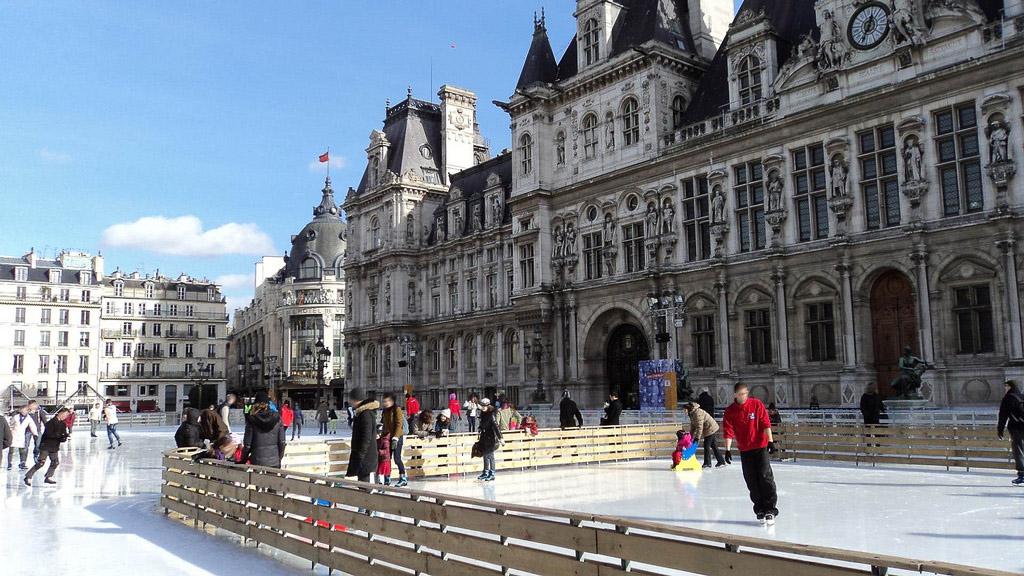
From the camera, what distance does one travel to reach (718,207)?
1393 inches

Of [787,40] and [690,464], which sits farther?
[787,40]

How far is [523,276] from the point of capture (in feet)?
149

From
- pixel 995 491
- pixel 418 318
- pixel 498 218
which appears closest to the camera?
pixel 995 491

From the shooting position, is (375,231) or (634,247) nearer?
(634,247)

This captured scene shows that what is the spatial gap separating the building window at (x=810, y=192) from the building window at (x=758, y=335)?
3.63 meters

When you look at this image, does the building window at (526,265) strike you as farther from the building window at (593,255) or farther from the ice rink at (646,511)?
the ice rink at (646,511)

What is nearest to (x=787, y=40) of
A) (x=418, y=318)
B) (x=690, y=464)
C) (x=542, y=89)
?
(x=542, y=89)

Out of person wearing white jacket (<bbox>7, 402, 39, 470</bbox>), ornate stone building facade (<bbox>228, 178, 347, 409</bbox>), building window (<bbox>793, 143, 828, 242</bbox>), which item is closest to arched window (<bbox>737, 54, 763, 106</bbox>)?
building window (<bbox>793, 143, 828, 242</bbox>)

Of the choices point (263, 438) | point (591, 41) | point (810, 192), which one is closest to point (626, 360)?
point (810, 192)

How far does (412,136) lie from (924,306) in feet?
141

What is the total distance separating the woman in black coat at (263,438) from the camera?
523 inches

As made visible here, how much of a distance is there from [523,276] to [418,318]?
16.7 meters

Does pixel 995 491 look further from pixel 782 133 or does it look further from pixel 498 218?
pixel 498 218

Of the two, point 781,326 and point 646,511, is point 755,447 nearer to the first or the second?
point 646,511
